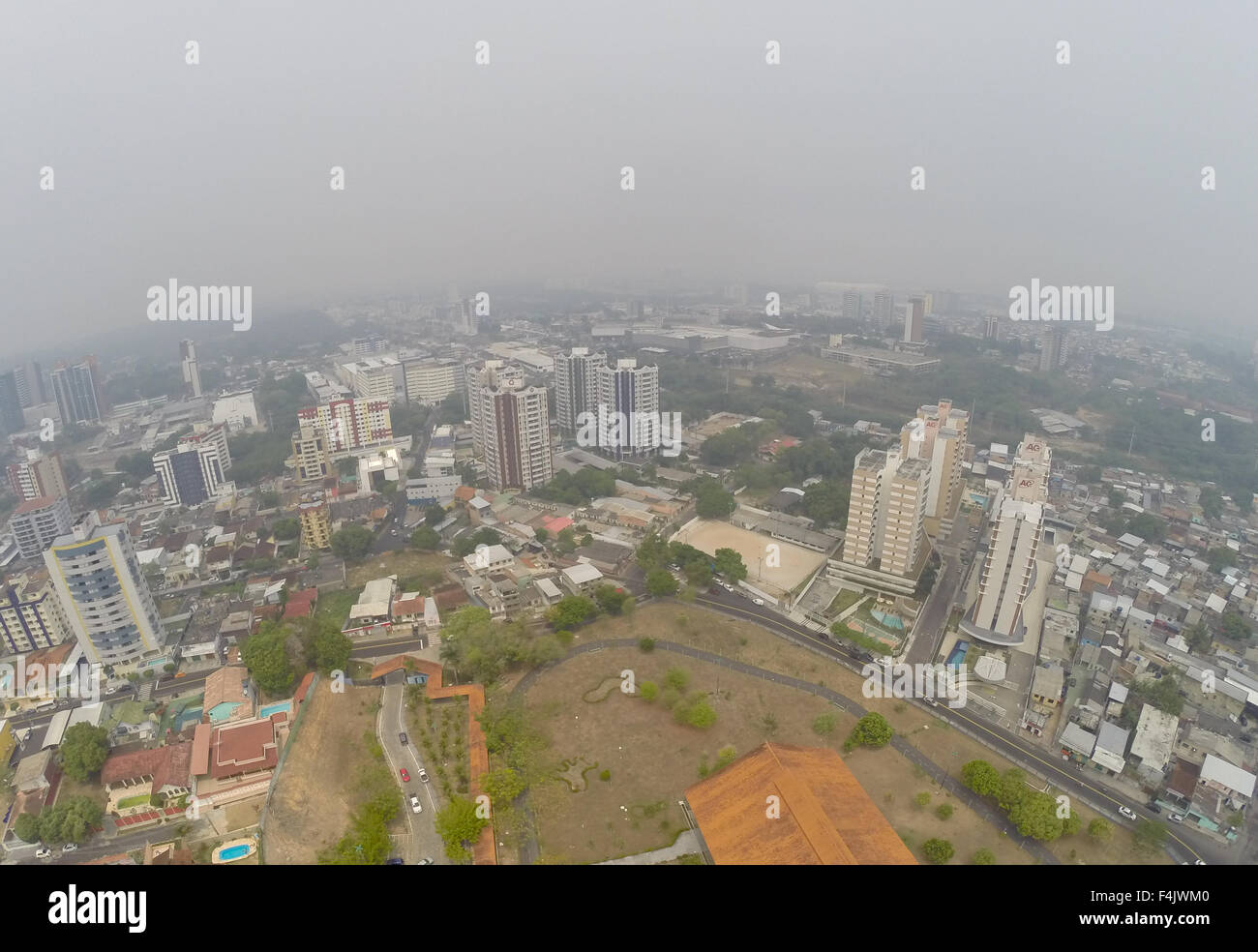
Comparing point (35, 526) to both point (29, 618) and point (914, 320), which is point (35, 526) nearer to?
point (29, 618)

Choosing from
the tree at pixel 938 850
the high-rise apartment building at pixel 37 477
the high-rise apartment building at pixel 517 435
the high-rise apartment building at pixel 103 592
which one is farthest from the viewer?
the high-rise apartment building at pixel 37 477

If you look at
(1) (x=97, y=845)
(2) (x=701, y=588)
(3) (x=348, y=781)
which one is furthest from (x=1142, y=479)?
(1) (x=97, y=845)

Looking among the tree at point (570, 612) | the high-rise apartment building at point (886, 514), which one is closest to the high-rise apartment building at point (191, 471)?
the tree at point (570, 612)

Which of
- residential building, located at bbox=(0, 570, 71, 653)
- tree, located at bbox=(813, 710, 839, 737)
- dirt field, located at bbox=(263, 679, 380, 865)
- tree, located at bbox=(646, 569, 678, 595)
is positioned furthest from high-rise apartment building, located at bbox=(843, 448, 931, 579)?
residential building, located at bbox=(0, 570, 71, 653)

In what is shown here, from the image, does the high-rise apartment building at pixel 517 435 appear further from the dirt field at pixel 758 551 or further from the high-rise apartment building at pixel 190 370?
the high-rise apartment building at pixel 190 370

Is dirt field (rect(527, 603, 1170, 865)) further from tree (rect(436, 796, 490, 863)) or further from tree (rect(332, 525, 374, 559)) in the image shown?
tree (rect(332, 525, 374, 559))
